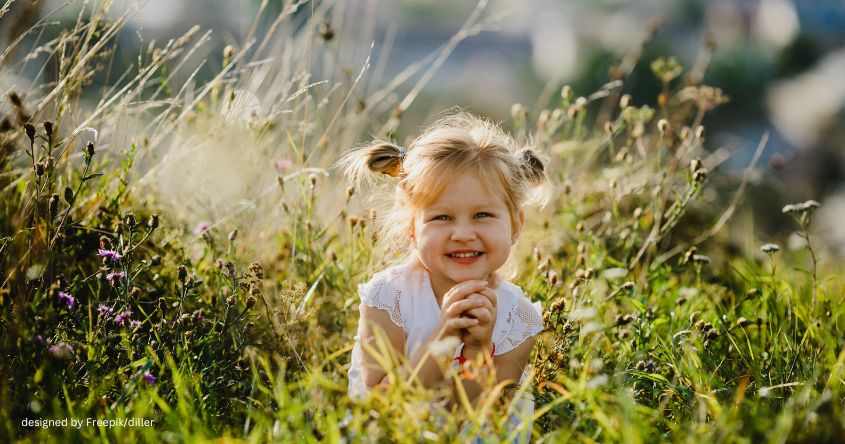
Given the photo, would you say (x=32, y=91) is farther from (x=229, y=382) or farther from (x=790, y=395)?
(x=790, y=395)

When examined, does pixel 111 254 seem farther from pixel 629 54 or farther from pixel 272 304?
pixel 629 54

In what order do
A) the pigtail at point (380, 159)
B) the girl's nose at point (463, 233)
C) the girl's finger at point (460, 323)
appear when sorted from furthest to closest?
the pigtail at point (380, 159)
the girl's nose at point (463, 233)
the girl's finger at point (460, 323)

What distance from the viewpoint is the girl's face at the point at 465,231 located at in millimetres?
2271

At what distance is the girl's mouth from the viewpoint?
2.29 metres

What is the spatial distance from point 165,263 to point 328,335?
2.21ft

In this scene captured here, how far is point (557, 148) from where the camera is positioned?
3.58 metres

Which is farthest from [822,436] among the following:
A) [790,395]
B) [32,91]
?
[32,91]

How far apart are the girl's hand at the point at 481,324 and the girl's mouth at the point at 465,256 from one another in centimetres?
12

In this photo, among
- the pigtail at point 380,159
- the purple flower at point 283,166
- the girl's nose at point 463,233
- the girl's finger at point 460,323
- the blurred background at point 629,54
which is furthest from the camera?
the blurred background at point 629,54

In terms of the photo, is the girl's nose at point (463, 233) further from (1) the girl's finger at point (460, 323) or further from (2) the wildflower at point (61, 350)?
(2) the wildflower at point (61, 350)

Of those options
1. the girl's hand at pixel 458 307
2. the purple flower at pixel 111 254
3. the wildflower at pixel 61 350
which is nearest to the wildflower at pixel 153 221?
the purple flower at pixel 111 254

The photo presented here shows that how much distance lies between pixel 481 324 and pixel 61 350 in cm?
113

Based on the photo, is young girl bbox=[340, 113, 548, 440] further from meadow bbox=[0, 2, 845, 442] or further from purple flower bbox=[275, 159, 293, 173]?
purple flower bbox=[275, 159, 293, 173]

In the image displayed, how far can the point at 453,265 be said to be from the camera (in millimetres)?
2293
